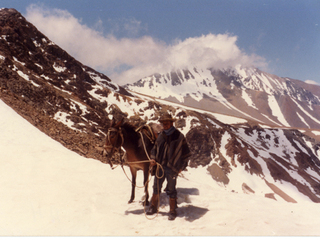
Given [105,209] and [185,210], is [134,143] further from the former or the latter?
[185,210]

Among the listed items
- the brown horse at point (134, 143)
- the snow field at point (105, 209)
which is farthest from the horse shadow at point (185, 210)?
the brown horse at point (134, 143)

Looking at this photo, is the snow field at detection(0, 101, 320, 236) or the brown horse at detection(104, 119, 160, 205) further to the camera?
the brown horse at detection(104, 119, 160, 205)

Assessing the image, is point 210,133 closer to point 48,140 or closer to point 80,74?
point 80,74

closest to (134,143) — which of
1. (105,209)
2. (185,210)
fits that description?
(105,209)

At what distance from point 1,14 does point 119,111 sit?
48.6 m

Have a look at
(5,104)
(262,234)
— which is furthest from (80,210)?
(5,104)

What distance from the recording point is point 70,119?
3412 centimetres

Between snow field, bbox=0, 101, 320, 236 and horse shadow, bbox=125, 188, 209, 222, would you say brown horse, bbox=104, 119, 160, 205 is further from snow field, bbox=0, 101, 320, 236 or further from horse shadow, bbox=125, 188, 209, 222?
snow field, bbox=0, 101, 320, 236

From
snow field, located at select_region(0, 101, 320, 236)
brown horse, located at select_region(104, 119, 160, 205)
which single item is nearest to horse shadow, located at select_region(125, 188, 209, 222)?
snow field, located at select_region(0, 101, 320, 236)

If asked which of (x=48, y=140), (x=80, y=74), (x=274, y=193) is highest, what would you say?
(x=80, y=74)

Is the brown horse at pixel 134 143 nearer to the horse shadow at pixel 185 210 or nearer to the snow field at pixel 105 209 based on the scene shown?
the horse shadow at pixel 185 210

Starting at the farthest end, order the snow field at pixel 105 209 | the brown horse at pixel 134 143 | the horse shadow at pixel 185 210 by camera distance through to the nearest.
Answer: the brown horse at pixel 134 143
the horse shadow at pixel 185 210
the snow field at pixel 105 209

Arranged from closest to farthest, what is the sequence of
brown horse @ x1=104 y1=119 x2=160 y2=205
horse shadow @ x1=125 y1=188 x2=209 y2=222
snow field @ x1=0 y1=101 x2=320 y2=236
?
1. snow field @ x1=0 y1=101 x2=320 y2=236
2. horse shadow @ x1=125 y1=188 x2=209 y2=222
3. brown horse @ x1=104 y1=119 x2=160 y2=205

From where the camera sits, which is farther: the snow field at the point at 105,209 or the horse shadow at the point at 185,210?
the horse shadow at the point at 185,210
